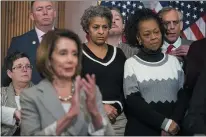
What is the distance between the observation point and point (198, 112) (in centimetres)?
278

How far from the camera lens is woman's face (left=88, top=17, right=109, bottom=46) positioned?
10.6ft

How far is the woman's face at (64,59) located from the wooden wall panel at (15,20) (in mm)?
3510

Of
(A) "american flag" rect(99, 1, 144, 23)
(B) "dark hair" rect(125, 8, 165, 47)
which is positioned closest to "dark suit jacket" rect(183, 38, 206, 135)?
(B) "dark hair" rect(125, 8, 165, 47)

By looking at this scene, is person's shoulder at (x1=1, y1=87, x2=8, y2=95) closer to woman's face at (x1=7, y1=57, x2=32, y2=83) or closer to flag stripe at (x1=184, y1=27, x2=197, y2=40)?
woman's face at (x1=7, y1=57, x2=32, y2=83)

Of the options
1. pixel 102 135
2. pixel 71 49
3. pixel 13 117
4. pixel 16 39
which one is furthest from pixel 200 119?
pixel 16 39

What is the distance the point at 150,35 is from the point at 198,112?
2.31 feet

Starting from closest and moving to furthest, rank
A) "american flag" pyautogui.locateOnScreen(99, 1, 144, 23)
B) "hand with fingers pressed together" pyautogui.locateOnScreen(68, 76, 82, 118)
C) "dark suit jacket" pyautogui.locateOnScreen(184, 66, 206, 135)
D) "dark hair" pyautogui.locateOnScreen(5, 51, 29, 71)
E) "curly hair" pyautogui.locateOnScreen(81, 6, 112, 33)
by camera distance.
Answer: "hand with fingers pressed together" pyautogui.locateOnScreen(68, 76, 82, 118) < "dark suit jacket" pyautogui.locateOnScreen(184, 66, 206, 135) < "curly hair" pyautogui.locateOnScreen(81, 6, 112, 33) < "dark hair" pyautogui.locateOnScreen(5, 51, 29, 71) < "american flag" pyautogui.locateOnScreen(99, 1, 144, 23)

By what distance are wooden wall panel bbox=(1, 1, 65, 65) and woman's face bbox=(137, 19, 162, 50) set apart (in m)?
2.85

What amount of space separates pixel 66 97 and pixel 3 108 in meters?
0.85

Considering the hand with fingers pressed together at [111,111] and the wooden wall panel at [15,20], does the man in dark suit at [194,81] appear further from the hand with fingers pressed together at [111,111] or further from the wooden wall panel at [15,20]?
the wooden wall panel at [15,20]

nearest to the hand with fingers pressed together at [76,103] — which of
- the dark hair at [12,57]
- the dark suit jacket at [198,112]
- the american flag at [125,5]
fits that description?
the dark suit jacket at [198,112]

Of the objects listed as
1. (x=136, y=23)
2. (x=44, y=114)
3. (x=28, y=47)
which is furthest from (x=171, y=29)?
(x=44, y=114)

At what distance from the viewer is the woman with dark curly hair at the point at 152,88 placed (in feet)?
10.0

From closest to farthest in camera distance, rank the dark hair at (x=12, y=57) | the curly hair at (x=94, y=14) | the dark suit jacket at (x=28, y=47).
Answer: the curly hair at (x=94, y=14) < the dark hair at (x=12, y=57) < the dark suit jacket at (x=28, y=47)
